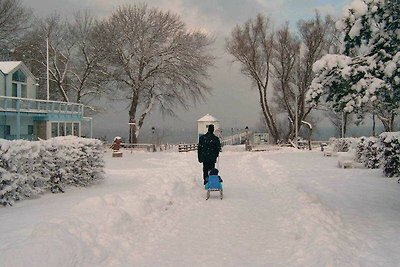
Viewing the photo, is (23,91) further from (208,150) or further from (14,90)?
(208,150)

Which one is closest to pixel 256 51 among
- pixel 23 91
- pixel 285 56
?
pixel 285 56

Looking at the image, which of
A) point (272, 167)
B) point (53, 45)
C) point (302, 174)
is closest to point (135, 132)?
point (53, 45)

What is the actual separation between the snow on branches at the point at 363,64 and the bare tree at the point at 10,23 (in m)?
44.6

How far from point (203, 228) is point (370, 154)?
45.4 feet

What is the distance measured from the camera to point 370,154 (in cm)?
1955

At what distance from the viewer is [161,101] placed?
46.4 meters

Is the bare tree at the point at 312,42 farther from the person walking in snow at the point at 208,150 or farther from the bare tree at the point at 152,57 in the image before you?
the person walking in snow at the point at 208,150

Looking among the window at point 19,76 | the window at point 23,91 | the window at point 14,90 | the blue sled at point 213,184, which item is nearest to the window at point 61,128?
the window at point 23,91

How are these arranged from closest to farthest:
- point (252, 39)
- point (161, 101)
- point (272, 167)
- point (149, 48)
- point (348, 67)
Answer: point (348, 67)
point (272, 167)
point (149, 48)
point (161, 101)
point (252, 39)

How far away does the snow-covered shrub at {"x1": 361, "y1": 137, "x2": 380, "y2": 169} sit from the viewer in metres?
19.2

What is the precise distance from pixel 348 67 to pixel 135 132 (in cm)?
3824

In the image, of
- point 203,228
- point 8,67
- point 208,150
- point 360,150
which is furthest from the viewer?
point 8,67

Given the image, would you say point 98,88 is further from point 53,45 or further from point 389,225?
point 389,225

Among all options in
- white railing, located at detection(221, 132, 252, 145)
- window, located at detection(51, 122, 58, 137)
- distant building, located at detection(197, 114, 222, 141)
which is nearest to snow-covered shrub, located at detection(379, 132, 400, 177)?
window, located at detection(51, 122, 58, 137)
